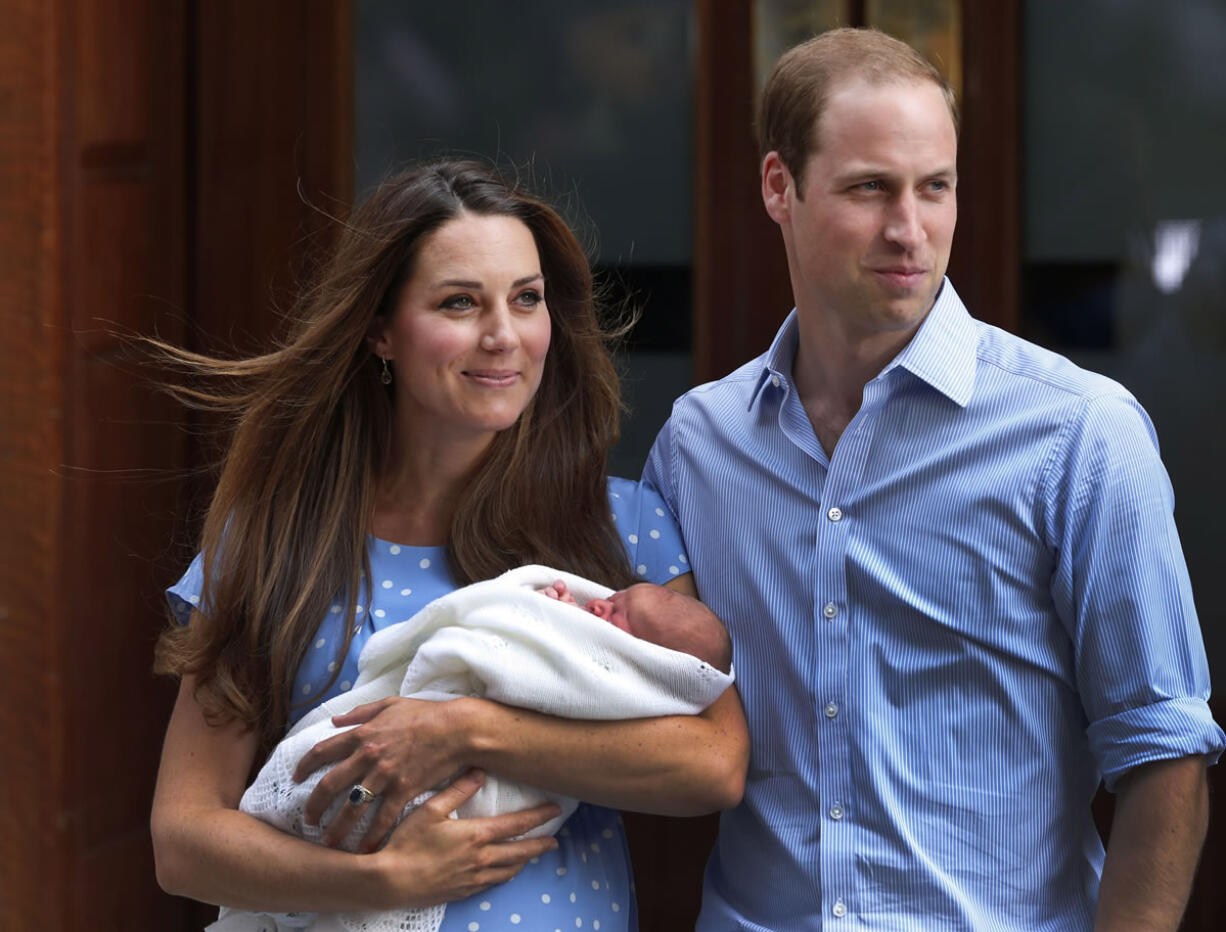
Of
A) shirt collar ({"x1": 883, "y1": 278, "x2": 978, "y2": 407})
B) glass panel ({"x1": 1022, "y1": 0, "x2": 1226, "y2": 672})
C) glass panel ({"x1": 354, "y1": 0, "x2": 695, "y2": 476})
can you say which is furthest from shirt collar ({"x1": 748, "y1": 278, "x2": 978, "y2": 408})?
A: glass panel ({"x1": 354, "y1": 0, "x2": 695, "y2": 476})

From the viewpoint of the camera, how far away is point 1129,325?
10.4 ft

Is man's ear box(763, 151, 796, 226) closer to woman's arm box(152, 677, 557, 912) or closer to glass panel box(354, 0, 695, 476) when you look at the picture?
woman's arm box(152, 677, 557, 912)

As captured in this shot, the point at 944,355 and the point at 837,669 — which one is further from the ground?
the point at 944,355

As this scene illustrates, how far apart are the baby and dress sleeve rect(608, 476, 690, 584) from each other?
139 mm

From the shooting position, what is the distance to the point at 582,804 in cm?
214

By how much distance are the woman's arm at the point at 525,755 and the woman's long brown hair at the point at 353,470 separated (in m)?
0.20

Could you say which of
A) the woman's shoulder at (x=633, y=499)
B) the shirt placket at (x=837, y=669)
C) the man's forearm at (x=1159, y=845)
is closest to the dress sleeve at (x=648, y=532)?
the woman's shoulder at (x=633, y=499)

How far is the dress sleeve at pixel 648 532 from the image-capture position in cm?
221

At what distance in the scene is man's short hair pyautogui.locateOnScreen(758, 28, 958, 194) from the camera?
6.55 ft

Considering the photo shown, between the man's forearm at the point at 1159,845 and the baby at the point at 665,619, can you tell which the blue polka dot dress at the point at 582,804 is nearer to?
the baby at the point at 665,619

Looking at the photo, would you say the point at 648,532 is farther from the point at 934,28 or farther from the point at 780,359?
the point at 934,28

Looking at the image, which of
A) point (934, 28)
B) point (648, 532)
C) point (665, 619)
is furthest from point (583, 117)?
point (665, 619)

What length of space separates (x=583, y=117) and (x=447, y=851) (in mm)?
1854

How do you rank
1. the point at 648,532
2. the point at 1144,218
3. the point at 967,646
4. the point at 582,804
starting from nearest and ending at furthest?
1. the point at 967,646
2. the point at 582,804
3. the point at 648,532
4. the point at 1144,218
